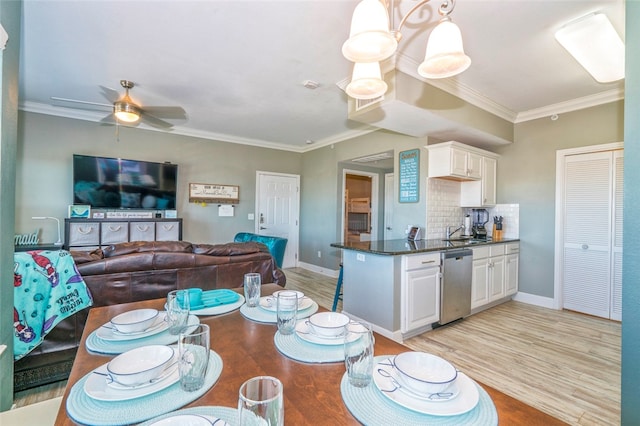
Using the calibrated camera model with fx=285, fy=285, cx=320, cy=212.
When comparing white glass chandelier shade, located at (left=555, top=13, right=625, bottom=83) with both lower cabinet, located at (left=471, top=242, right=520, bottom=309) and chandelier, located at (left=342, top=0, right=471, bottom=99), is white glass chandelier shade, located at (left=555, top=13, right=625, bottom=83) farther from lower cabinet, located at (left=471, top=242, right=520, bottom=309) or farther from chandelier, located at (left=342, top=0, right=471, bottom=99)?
lower cabinet, located at (left=471, top=242, right=520, bottom=309)

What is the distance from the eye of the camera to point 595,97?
3332 mm

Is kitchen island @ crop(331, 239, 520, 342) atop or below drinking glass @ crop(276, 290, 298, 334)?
below

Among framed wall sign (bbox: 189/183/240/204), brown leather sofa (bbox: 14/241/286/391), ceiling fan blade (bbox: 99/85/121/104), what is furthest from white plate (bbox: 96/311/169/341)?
framed wall sign (bbox: 189/183/240/204)

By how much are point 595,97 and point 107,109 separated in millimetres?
6288

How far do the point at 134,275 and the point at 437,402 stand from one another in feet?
7.35

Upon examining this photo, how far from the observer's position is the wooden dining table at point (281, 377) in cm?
66

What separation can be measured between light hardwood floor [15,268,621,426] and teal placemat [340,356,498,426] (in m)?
1.75

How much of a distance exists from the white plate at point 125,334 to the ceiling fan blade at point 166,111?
2712 millimetres

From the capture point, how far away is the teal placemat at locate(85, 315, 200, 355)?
3.02ft

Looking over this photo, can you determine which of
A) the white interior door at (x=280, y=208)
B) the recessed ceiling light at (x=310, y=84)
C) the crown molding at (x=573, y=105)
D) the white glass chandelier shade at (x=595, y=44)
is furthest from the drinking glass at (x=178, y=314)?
the white interior door at (x=280, y=208)

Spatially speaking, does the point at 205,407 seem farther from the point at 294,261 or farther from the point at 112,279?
the point at 294,261

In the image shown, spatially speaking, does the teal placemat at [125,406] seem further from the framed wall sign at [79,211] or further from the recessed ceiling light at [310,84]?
the framed wall sign at [79,211]

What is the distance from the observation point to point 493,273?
3.64 m

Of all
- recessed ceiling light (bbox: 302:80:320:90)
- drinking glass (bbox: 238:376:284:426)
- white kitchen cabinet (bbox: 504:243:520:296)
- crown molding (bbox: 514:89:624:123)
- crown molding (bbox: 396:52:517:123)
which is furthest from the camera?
white kitchen cabinet (bbox: 504:243:520:296)
